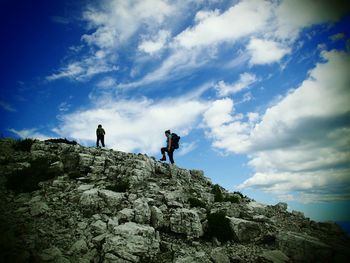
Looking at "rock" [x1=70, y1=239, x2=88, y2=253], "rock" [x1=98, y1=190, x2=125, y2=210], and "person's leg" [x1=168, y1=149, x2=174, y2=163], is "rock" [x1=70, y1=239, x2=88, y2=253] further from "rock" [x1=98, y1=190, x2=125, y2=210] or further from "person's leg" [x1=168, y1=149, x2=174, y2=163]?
"person's leg" [x1=168, y1=149, x2=174, y2=163]

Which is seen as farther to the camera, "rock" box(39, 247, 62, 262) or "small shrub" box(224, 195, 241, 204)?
"small shrub" box(224, 195, 241, 204)

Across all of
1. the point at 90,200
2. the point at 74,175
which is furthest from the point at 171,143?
the point at 90,200

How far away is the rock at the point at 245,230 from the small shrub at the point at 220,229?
0.32 meters

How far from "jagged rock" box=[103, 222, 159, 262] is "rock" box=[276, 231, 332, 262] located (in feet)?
22.2

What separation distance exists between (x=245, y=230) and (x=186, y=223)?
3.55m

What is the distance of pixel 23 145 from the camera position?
21766 mm

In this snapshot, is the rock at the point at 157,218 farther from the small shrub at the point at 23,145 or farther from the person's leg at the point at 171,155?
the small shrub at the point at 23,145

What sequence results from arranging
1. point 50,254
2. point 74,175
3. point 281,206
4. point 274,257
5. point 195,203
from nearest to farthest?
point 50,254 → point 274,257 → point 195,203 → point 74,175 → point 281,206

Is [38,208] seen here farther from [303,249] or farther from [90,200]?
[303,249]

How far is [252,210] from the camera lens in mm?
17891

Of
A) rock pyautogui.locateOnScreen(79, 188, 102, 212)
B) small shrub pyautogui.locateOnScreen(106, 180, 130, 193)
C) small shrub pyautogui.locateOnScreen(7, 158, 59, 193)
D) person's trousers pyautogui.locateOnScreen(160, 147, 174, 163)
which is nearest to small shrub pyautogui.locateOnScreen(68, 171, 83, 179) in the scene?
small shrub pyautogui.locateOnScreen(7, 158, 59, 193)

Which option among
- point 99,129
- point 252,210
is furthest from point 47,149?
point 252,210

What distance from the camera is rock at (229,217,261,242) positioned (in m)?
13.5

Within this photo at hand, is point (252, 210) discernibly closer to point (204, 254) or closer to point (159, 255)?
point (204, 254)
